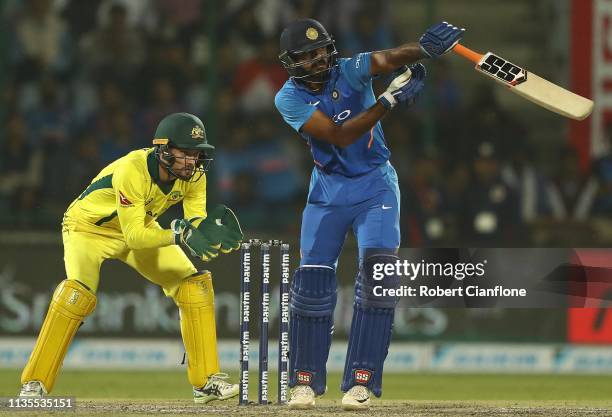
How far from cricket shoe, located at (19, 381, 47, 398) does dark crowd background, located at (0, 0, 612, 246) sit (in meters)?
4.16

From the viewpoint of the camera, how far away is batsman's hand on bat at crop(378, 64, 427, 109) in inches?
233

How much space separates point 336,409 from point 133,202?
1.32 metres

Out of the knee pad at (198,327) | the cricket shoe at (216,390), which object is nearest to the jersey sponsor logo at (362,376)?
the cricket shoe at (216,390)

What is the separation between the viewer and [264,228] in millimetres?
10844

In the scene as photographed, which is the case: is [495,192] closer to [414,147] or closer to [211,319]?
[414,147]

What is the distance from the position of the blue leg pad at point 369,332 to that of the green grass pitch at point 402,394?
0.17 metres

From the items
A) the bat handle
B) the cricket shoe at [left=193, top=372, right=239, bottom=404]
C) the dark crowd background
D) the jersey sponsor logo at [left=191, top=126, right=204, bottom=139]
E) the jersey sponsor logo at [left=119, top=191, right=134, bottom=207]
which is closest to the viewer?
the bat handle

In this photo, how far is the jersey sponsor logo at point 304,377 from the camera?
629 cm

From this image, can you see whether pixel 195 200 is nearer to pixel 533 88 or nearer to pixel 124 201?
pixel 124 201

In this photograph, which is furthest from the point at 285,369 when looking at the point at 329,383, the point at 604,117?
the point at 604,117

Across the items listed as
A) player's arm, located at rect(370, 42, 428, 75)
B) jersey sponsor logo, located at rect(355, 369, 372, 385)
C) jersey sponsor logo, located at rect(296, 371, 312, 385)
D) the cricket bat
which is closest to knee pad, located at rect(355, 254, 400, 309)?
jersey sponsor logo, located at rect(355, 369, 372, 385)

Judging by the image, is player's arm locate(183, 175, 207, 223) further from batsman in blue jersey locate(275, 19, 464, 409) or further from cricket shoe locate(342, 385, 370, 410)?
cricket shoe locate(342, 385, 370, 410)

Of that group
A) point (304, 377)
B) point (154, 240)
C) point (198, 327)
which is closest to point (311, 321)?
point (304, 377)

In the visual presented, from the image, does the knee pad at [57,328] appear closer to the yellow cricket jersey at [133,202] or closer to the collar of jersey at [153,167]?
the yellow cricket jersey at [133,202]
